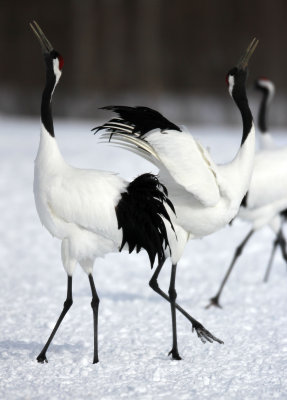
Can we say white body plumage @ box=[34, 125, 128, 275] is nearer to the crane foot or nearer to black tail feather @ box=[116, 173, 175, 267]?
black tail feather @ box=[116, 173, 175, 267]

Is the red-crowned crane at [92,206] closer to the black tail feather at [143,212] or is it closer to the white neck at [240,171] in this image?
the black tail feather at [143,212]

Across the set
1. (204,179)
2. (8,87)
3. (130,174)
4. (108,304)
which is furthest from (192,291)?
(8,87)

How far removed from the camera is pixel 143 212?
4238 mm

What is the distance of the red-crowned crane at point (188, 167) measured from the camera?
14.0ft

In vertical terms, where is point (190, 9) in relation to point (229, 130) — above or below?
above

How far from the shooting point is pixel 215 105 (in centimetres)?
1477

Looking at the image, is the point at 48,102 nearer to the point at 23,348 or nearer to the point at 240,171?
the point at 240,171

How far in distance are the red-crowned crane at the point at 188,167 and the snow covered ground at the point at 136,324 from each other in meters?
0.39

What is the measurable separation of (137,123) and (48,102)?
48cm

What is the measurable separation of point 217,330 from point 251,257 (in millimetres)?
2292

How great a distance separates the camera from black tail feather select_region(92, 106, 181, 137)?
14.4 feet

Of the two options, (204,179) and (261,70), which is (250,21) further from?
(204,179)

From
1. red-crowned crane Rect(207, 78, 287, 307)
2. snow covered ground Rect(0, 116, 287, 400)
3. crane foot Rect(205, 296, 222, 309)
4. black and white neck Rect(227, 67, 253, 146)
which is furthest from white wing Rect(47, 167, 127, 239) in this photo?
red-crowned crane Rect(207, 78, 287, 307)

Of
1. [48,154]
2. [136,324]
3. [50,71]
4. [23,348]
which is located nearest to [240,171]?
[48,154]
